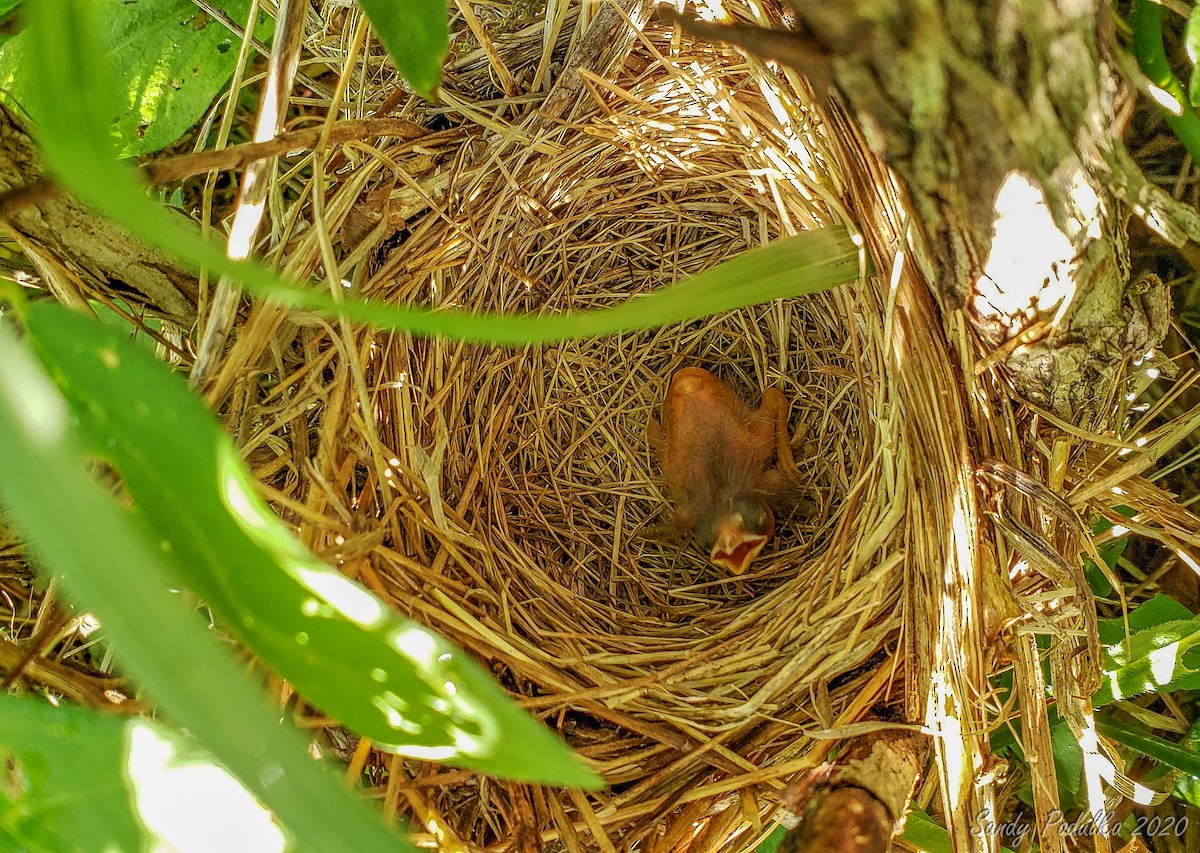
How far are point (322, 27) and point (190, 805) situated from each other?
3.49 ft

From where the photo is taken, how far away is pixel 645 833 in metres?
1.12

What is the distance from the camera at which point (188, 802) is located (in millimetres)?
501

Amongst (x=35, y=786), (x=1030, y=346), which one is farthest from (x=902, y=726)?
(x=35, y=786)

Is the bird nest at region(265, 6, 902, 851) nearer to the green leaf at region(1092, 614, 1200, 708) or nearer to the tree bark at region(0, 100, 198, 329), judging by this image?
the tree bark at region(0, 100, 198, 329)

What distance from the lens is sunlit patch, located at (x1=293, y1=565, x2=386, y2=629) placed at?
1.44ft

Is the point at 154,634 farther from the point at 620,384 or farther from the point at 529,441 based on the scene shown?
the point at 620,384

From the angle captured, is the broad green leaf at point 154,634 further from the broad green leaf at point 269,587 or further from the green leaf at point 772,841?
the green leaf at point 772,841

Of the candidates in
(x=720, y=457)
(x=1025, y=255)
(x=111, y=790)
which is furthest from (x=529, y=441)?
(x=111, y=790)

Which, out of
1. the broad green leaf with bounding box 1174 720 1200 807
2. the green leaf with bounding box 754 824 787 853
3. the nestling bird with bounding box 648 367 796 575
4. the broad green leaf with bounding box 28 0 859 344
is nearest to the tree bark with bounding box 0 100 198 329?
the broad green leaf with bounding box 28 0 859 344

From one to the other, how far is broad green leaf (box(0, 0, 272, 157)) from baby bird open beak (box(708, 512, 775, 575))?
1046mm

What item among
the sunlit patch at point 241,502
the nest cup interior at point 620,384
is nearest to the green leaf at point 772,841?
the nest cup interior at point 620,384

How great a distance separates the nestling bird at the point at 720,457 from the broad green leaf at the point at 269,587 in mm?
1131

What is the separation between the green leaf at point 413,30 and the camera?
0.64 m

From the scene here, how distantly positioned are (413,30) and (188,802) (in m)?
0.55
